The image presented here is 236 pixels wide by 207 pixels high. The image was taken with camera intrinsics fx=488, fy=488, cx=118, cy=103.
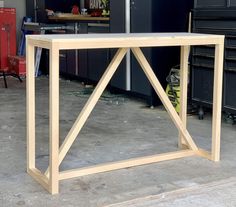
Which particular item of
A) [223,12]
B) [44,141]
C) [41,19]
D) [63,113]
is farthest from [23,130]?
[41,19]

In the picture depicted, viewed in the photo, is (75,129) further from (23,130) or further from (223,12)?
(223,12)

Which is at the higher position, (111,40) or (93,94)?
(111,40)

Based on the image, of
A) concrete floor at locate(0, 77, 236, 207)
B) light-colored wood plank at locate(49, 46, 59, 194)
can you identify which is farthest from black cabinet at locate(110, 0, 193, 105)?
light-colored wood plank at locate(49, 46, 59, 194)

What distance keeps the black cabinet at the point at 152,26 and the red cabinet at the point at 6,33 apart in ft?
10.3

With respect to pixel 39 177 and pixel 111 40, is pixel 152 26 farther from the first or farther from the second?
pixel 39 177

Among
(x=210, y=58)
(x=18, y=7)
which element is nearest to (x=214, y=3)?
(x=210, y=58)

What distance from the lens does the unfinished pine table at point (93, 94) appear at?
2.67 metres

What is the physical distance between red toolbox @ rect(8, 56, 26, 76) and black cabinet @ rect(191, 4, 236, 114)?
3.67m

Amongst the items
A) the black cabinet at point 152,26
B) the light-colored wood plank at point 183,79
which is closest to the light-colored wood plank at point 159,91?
the light-colored wood plank at point 183,79

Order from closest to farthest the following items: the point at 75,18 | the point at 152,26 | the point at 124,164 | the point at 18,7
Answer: the point at 124,164 < the point at 152,26 < the point at 75,18 < the point at 18,7

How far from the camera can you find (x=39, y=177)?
9.62ft

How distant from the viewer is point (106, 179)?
2.98m

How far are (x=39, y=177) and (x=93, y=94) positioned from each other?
23.5 inches

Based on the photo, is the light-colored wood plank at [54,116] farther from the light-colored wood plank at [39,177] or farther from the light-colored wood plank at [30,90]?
the light-colored wood plank at [30,90]
